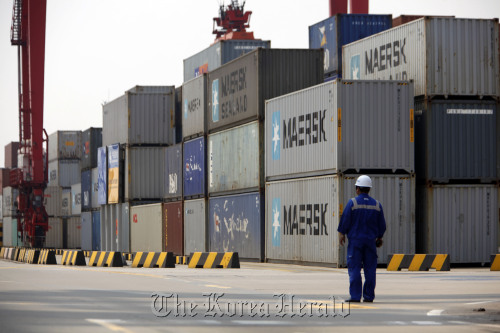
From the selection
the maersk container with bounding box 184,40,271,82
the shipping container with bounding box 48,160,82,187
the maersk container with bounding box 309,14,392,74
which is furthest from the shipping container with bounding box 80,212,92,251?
the maersk container with bounding box 309,14,392,74

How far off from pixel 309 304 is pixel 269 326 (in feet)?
8.80

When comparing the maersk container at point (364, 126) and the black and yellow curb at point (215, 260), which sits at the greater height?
the maersk container at point (364, 126)

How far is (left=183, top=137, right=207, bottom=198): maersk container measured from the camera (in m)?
39.0

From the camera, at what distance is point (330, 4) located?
5997 centimetres

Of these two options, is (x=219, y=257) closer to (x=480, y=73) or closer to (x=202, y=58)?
(x=480, y=73)

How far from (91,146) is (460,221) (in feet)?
124

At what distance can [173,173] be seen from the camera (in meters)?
43.2

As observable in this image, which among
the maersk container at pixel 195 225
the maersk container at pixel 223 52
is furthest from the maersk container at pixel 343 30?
the maersk container at pixel 223 52

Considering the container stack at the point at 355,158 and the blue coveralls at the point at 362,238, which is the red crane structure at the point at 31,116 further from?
the blue coveralls at the point at 362,238

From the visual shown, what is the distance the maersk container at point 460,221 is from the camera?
91.8ft

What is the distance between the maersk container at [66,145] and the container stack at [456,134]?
54.0m

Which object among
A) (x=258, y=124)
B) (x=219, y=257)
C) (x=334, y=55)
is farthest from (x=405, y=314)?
(x=334, y=55)

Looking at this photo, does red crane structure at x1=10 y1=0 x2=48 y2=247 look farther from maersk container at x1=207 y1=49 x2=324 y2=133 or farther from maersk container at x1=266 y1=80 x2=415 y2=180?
maersk container at x1=266 y1=80 x2=415 y2=180

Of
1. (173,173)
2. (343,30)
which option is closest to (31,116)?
(173,173)
